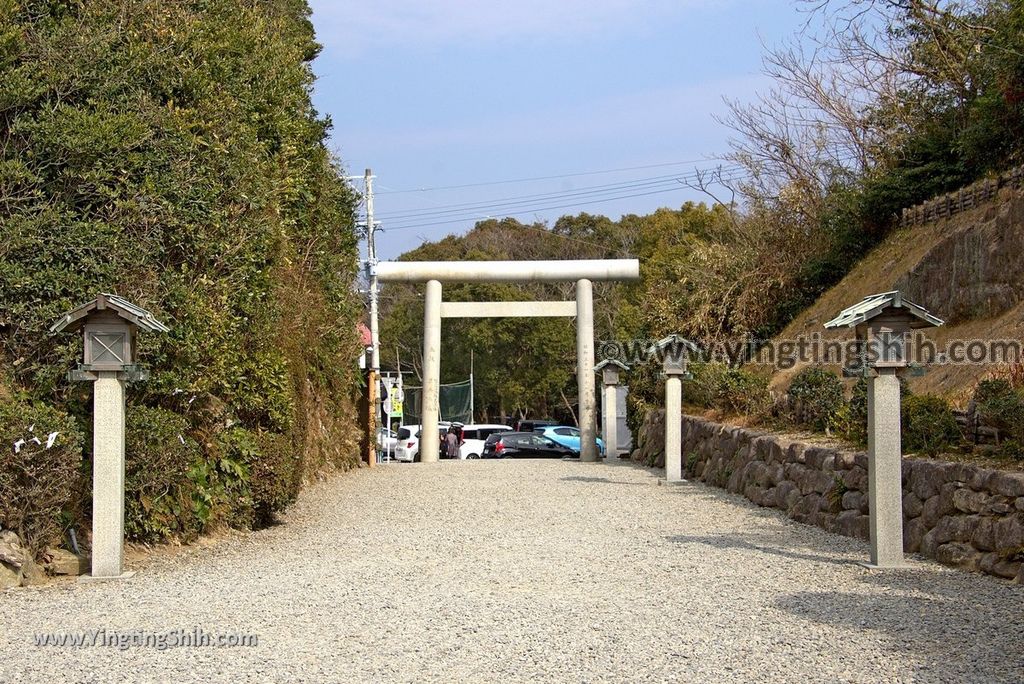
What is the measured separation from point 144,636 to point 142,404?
10.4 feet

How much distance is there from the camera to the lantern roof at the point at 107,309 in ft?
24.4

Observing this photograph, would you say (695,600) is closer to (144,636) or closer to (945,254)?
(144,636)

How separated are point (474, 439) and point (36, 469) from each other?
25.1 meters

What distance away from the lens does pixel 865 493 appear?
9617mm

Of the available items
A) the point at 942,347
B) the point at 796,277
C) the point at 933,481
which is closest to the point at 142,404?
the point at 933,481

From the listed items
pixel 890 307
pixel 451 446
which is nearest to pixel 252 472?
pixel 890 307

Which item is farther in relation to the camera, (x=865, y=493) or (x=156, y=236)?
(x=865, y=493)

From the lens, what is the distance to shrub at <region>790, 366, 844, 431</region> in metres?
12.3

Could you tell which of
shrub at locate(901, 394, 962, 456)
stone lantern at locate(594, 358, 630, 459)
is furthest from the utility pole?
shrub at locate(901, 394, 962, 456)

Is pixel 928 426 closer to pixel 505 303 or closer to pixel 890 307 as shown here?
pixel 890 307

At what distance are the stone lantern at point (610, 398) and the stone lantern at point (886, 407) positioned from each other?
1326 centimetres

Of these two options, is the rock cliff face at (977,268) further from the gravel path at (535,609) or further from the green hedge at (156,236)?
Result: the green hedge at (156,236)

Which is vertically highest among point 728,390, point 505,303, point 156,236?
point 505,303

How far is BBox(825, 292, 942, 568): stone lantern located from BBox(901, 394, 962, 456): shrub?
4.05ft
